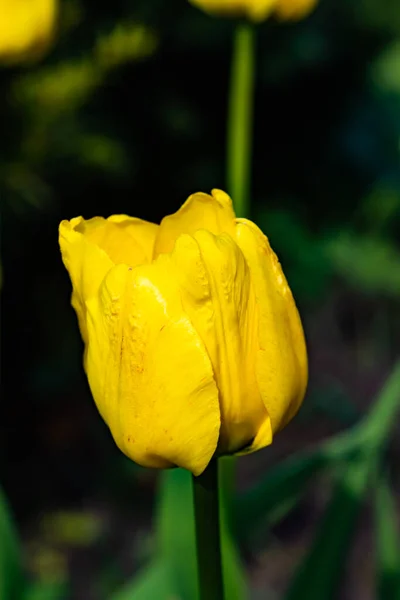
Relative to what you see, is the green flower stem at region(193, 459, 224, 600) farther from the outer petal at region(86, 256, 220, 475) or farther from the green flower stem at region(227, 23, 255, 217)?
the green flower stem at region(227, 23, 255, 217)

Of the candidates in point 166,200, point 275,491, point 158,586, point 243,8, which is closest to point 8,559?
point 158,586

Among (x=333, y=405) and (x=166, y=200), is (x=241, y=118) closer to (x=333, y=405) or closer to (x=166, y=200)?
(x=166, y=200)

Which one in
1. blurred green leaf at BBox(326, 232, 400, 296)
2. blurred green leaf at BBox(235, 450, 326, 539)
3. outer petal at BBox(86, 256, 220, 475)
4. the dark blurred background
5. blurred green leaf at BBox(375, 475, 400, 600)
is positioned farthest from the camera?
blurred green leaf at BBox(326, 232, 400, 296)

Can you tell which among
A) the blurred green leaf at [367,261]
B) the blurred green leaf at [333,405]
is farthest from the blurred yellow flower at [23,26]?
the blurred green leaf at [367,261]

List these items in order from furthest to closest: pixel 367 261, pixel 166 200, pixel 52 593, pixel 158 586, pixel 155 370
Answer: pixel 367 261 < pixel 166 200 < pixel 52 593 < pixel 158 586 < pixel 155 370

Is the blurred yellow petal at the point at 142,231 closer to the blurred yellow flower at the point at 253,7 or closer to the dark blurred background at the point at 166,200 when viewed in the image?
the blurred yellow flower at the point at 253,7

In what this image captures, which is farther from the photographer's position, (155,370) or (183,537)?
(183,537)

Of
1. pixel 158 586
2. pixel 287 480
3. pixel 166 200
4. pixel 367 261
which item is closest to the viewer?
pixel 287 480

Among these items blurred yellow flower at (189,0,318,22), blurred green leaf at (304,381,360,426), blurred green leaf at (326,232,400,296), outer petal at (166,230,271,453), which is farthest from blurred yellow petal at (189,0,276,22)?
blurred green leaf at (326,232,400,296)
